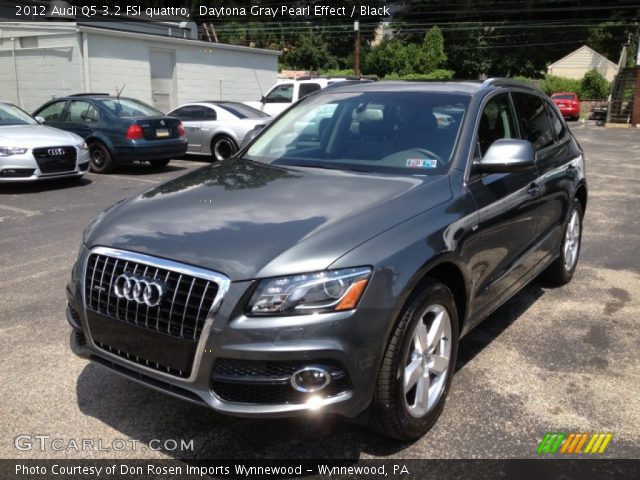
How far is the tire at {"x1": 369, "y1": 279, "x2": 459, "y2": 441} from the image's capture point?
2.64m

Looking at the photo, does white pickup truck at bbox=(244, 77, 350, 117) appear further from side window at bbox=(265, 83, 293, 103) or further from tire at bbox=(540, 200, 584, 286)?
tire at bbox=(540, 200, 584, 286)

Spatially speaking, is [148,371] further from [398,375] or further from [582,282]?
[582,282]

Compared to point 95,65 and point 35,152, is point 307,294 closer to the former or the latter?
point 35,152

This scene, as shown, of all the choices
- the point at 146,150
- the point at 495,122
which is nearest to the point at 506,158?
the point at 495,122

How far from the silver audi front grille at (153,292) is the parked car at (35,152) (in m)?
7.46

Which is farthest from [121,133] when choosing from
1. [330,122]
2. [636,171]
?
[636,171]

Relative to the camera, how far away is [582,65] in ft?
197

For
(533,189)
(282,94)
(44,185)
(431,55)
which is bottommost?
(44,185)

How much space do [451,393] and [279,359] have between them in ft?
4.56

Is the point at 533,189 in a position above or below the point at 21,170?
above

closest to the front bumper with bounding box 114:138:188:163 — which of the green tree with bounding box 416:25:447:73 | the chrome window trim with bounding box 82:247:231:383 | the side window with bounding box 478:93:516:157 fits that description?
the side window with bounding box 478:93:516:157

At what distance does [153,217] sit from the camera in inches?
116

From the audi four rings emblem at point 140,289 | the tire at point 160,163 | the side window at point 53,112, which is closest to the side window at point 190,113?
the tire at point 160,163

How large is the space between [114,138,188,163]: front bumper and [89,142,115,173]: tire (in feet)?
0.77
